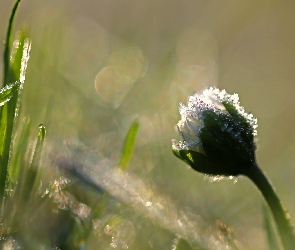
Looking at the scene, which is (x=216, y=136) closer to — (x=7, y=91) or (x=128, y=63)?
(x=7, y=91)

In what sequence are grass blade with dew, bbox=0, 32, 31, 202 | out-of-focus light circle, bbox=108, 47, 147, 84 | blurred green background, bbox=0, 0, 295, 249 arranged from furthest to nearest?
1. out-of-focus light circle, bbox=108, 47, 147, 84
2. blurred green background, bbox=0, 0, 295, 249
3. grass blade with dew, bbox=0, 32, 31, 202

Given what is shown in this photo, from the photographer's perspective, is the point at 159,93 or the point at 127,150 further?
the point at 159,93

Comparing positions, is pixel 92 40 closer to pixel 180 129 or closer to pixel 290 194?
pixel 290 194

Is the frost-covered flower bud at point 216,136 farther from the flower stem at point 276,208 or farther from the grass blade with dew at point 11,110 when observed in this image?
the grass blade with dew at point 11,110

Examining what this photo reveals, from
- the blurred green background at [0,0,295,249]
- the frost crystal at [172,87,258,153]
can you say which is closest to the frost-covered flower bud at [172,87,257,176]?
the frost crystal at [172,87,258,153]

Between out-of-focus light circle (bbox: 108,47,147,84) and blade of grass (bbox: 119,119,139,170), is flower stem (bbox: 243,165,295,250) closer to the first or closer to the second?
blade of grass (bbox: 119,119,139,170)

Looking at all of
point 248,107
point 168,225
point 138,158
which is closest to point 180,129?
point 168,225

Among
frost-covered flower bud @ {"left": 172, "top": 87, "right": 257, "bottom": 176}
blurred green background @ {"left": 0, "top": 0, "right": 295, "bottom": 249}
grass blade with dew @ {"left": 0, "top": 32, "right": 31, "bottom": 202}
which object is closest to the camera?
grass blade with dew @ {"left": 0, "top": 32, "right": 31, "bottom": 202}

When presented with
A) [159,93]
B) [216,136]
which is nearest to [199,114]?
[216,136]

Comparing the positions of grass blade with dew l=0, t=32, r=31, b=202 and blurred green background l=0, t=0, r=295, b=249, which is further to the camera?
blurred green background l=0, t=0, r=295, b=249
